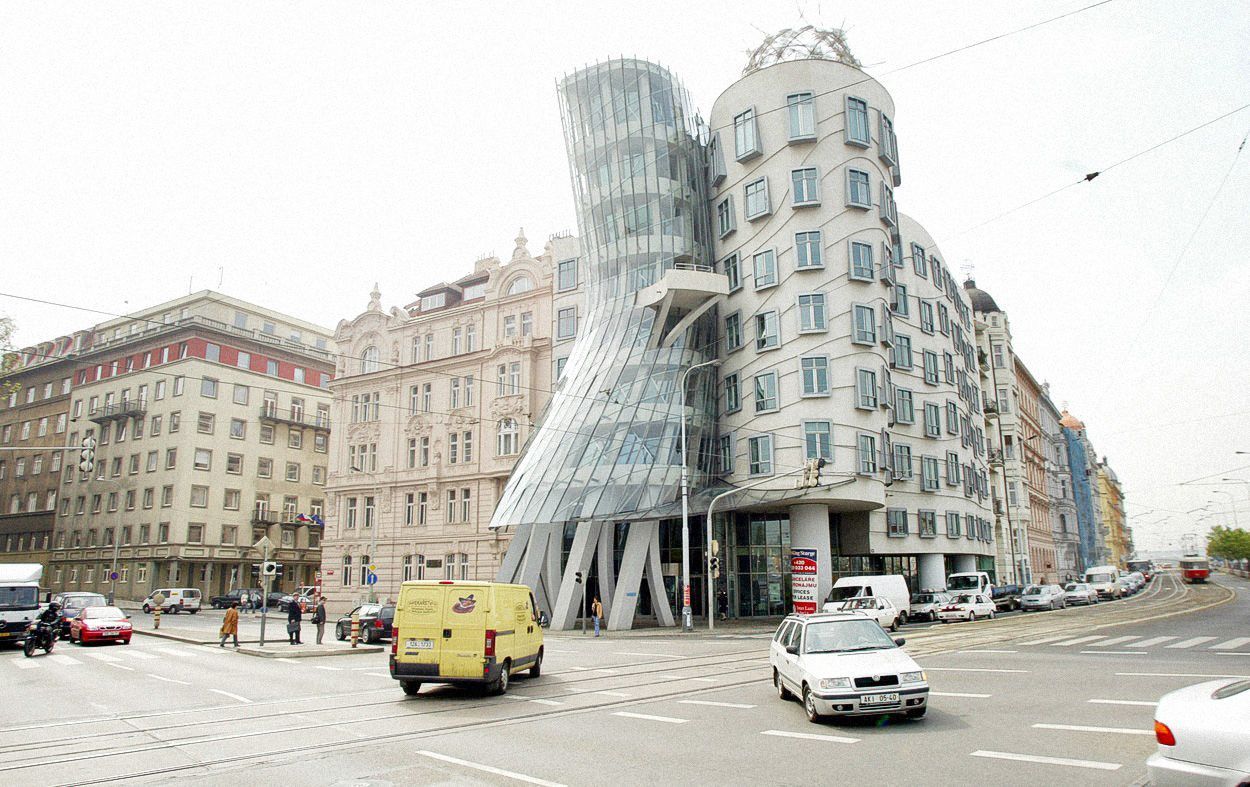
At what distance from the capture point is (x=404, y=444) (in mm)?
54812

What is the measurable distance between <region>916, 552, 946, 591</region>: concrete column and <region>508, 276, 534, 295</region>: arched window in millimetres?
29796

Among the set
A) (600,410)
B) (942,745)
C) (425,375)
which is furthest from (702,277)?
(942,745)

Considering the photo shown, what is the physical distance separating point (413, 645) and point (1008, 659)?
42.4ft

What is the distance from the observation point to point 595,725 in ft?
36.4

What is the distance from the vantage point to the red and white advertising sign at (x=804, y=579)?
1411 inches

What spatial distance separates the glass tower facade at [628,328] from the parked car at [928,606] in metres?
11.8

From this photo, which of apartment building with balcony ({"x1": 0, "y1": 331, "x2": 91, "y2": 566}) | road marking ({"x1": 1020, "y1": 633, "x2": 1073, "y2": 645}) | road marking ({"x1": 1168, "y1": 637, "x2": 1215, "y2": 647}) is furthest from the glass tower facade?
apartment building with balcony ({"x1": 0, "y1": 331, "x2": 91, "y2": 566})

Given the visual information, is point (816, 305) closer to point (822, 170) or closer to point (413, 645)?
point (822, 170)

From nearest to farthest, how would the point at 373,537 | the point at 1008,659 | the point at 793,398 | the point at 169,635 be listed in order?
1. the point at 1008,659
2. the point at 169,635
3. the point at 793,398
4. the point at 373,537

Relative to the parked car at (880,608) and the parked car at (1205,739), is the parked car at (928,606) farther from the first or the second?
the parked car at (1205,739)

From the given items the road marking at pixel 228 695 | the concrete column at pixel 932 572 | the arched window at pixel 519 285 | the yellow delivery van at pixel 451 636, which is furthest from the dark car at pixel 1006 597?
the road marking at pixel 228 695

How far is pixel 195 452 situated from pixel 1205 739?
71.1 meters

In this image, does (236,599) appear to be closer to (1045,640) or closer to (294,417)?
(294,417)

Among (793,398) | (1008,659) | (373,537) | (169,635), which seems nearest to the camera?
(1008,659)
